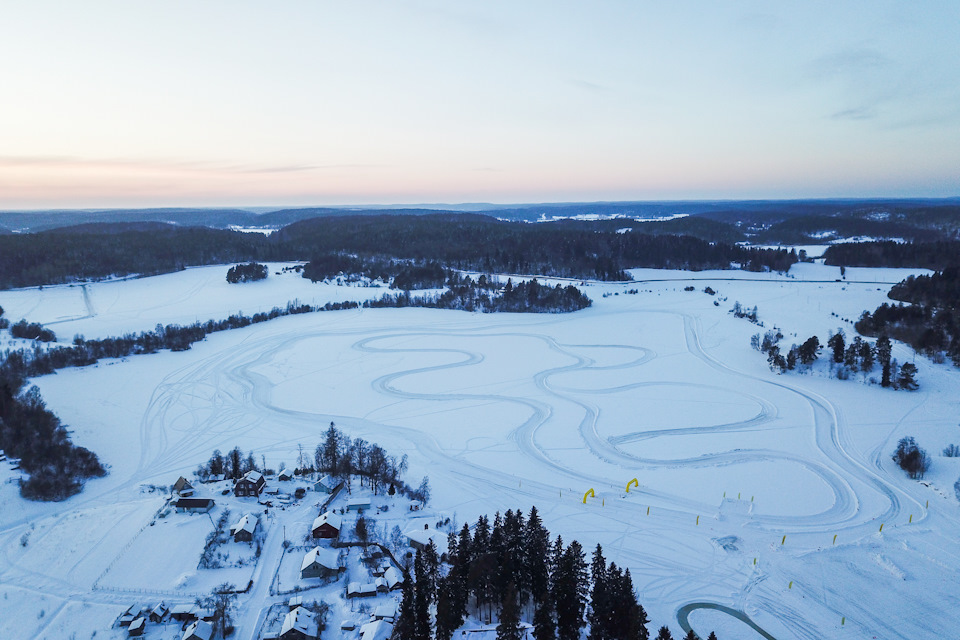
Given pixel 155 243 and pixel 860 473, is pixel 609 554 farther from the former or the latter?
pixel 155 243

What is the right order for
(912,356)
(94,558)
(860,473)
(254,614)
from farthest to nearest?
(912,356) → (860,473) → (94,558) → (254,614)

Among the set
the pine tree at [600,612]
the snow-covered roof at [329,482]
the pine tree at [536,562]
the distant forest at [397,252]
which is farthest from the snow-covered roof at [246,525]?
the distant forest at [397,252]

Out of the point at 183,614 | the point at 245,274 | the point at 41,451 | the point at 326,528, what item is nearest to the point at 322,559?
the point at 326,528

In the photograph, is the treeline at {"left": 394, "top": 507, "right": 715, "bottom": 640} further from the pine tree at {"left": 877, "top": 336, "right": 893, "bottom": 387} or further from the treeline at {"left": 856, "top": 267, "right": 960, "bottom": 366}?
the treeline at {"left": 856, "top": 267, "right": 960, "bottom": 366}

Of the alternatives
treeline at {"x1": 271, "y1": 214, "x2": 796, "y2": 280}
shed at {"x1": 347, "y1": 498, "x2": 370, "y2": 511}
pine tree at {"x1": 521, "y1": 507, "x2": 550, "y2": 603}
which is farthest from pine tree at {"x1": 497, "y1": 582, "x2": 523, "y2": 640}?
treeline at {"x1": 271, "y1": 214, "x2": 796, "y2": 280}

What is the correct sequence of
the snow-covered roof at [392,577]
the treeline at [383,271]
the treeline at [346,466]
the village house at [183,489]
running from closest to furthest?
the snow-covered roof at [392,577]
the village house at [183,489]
the treeline at [346,466]
the treeline at [383,271]

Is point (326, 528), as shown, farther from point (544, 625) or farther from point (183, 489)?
point (544, 625)

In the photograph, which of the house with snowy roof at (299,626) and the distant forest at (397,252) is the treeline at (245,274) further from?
the house with snowy roof at (299,626)

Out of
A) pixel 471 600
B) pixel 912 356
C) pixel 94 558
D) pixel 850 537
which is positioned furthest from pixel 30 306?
pixel 912 356
